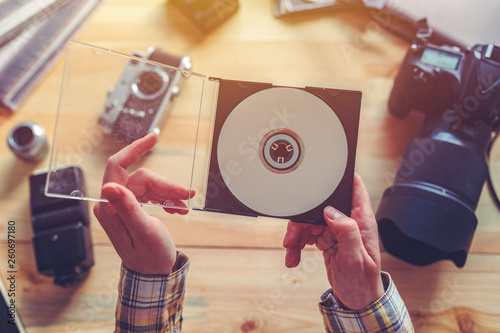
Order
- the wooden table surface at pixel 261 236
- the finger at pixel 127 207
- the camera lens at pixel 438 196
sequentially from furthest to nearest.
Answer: the wooden table surface at pixel 261 236, the camera lens at pixel 438 196, the finger at pixel 127 207

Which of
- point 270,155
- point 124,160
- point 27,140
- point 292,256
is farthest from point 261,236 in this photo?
point 27,140

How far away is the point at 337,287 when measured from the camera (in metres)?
0.64

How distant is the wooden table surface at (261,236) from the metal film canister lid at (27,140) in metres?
0.04

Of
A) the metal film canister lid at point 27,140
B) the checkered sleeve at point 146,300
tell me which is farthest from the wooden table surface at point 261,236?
the checkered sleeve at point 146,300

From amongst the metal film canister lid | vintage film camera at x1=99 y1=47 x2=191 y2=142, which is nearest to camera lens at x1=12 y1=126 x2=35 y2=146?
the metal film canister lid

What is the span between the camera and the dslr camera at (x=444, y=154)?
2.19ft

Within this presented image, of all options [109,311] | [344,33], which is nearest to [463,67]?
[344,33]

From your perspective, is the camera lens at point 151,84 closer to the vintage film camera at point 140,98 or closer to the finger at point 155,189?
the vintage film camera at point 140,98

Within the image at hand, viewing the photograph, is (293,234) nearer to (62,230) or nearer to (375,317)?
(375,317)

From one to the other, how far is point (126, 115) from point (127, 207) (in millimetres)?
320

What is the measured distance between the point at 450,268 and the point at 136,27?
0.96m

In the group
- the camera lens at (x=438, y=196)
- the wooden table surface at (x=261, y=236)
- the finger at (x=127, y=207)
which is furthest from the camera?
the wooden table surface at (x=261, y=236)

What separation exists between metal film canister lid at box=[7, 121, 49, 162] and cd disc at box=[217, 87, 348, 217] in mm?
449

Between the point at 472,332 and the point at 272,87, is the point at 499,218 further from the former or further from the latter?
the point at 272,87
